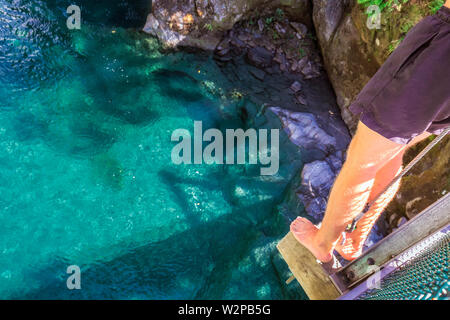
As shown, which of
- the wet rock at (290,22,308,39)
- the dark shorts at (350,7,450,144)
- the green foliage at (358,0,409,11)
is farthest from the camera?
the wet rock at (290,22,308,39)

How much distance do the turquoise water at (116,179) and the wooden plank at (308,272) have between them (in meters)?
1.07

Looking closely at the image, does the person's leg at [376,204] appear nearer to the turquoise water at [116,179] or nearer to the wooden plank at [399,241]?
the wooden plank at [399,241]

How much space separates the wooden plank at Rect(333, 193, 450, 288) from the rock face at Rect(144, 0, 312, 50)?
163 inches

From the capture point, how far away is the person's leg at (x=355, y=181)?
1371mm

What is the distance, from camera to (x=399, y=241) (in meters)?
1.92

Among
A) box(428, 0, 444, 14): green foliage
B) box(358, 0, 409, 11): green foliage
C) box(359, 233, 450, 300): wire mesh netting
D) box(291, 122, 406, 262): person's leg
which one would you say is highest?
box(358, 0, 409, 11): green foliage

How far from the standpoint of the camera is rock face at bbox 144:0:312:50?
5121 mm

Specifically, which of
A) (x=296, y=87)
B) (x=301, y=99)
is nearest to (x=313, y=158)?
(x=301, y=99)

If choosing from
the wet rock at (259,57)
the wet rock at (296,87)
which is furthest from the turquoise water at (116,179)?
the wet rock at (296,87)

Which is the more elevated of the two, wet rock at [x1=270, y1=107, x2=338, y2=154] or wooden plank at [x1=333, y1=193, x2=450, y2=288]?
wet rock at [x1=270, y1=107, x2=338, y2=154]

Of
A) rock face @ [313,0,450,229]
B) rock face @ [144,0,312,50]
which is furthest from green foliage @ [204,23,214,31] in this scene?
rock face @ [313,0,450,229]

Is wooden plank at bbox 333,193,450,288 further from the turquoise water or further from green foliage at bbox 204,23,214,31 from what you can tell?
green foliage at bbox 204,23,214,31

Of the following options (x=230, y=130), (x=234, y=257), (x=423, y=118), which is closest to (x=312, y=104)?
(x=230, y=130)
